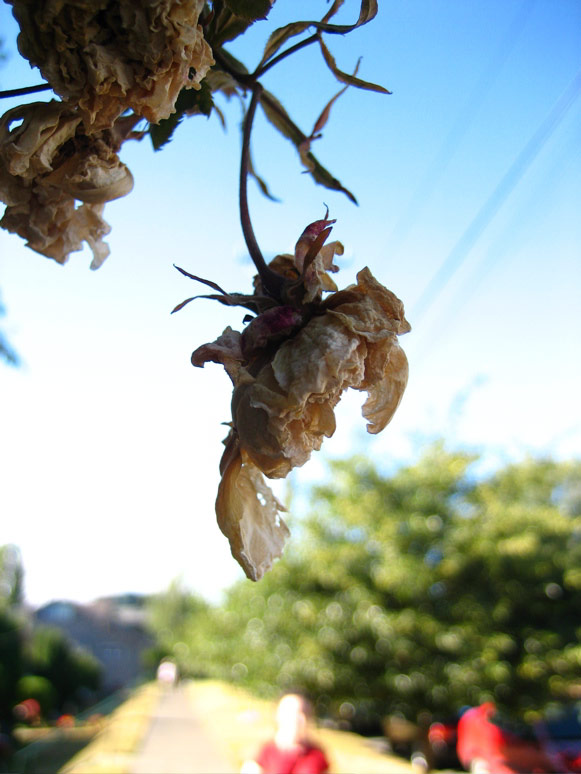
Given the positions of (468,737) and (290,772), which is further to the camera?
(468,737)

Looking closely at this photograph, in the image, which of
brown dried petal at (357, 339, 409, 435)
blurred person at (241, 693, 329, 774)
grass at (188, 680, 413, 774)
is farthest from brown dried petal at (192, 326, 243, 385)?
grass at (188, 680, 413, 774)

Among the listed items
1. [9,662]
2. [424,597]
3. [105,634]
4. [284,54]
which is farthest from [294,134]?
[105,634]

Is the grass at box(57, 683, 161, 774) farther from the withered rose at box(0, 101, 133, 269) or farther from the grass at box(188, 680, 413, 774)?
→ the withered rose at box(0, 101, 133, 269)

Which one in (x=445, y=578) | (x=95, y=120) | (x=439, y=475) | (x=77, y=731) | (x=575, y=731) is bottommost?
(x=575, y=731)

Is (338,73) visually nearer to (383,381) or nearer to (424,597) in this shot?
(383,381)

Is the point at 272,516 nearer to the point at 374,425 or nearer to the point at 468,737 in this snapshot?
the point at 374,425

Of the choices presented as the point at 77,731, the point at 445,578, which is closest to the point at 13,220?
the point at 445,578

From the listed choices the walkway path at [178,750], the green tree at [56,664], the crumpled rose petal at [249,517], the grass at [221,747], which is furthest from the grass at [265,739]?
the green tree at [56,664]

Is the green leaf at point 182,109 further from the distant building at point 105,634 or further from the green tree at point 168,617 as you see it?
the distant building at point 105,634
